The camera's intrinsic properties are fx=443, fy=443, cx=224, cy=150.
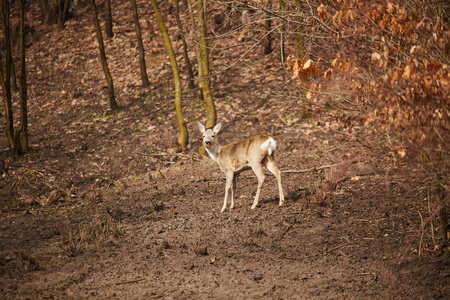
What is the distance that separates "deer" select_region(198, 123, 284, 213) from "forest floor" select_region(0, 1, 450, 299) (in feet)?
1.45

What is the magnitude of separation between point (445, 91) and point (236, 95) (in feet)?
38.0

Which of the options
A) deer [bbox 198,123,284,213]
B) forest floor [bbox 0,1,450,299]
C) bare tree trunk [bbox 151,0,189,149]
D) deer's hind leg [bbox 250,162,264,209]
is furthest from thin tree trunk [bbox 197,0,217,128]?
deer's hind leg [bbox 250,162,264,209]

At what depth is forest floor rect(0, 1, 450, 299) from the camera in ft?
17.0

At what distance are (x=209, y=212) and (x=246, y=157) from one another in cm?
117

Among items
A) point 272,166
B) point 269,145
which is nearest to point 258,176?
point 272,166

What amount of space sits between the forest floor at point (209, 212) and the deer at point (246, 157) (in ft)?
1.45

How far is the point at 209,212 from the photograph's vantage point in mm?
7801

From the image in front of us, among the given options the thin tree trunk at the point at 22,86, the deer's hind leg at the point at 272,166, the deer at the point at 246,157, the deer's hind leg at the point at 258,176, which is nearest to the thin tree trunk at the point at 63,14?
the thin tree trunk at the point at 22,86

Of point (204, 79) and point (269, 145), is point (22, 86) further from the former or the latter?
point (269, 145)

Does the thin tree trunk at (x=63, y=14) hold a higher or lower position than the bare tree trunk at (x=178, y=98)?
higher

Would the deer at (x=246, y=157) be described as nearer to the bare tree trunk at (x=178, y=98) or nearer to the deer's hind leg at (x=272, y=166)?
the deer's hind leg at (x=272, y=166)

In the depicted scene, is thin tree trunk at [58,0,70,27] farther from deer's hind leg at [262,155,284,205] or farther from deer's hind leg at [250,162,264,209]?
deer's hind leg at [250,162,264,209]

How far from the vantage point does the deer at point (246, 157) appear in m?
7.63

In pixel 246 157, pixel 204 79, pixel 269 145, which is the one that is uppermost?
pixel 204 79
